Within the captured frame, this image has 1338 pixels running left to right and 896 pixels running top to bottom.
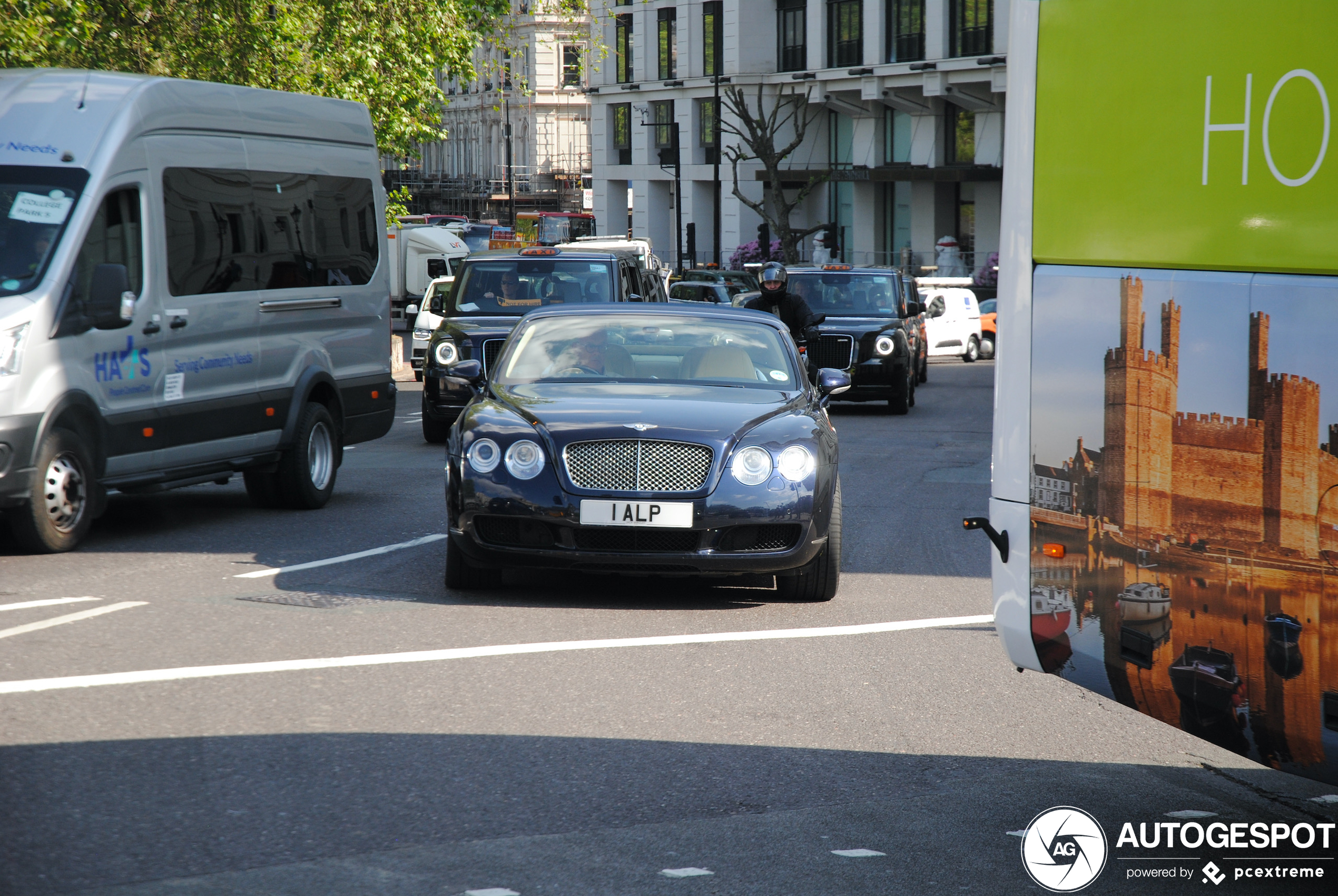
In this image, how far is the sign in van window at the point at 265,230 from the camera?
10578mm

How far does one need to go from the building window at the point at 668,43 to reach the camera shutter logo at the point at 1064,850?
6745 centimetres

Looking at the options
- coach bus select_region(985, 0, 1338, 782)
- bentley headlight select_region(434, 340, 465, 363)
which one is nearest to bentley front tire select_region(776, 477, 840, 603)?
coach bus select_region(985, 0, 1338, 782)

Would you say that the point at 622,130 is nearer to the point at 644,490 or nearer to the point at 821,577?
the point at 821,577

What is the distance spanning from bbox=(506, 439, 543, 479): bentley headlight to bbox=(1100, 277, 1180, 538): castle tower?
13.4 ft

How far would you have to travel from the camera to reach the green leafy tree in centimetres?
2164

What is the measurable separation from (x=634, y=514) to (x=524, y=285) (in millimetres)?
10213

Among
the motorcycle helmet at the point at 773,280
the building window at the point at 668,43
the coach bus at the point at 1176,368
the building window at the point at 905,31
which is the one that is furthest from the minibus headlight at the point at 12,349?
the building window at the point at 668,43

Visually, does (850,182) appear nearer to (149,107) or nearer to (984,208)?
(984,208)

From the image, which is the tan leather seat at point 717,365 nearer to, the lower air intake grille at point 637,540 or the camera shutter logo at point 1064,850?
the lower air intake grille at point 637,540

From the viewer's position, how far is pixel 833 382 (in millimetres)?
9680

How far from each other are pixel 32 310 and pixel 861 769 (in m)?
5.95

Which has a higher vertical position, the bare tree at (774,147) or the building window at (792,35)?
the building window at (792,35)

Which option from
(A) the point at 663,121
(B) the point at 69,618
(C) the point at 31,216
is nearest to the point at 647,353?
(B) the point at 69,618

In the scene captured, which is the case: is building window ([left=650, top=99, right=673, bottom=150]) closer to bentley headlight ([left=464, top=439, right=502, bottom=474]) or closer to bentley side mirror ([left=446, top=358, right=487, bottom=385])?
bentley side mirror ([left=446, top=358, right=487, bottom=385])
